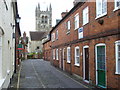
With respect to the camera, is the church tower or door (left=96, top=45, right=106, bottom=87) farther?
the church tower

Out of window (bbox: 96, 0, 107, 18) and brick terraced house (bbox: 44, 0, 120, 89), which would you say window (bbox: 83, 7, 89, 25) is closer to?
brick terraced house (bbox: 44, 0, 120, 89)

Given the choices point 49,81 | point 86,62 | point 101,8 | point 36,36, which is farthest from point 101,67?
point 36,36

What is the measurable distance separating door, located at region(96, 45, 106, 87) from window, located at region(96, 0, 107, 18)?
1.86 m

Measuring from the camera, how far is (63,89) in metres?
10.6

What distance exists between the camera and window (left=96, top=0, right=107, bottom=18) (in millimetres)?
9953

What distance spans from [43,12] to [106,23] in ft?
306

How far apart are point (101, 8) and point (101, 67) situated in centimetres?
329

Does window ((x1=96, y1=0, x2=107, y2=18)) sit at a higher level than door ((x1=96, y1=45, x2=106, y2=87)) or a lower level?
higher

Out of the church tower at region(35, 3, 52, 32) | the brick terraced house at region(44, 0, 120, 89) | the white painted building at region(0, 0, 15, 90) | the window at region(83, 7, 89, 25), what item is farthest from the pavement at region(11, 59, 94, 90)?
the church tower at region(35, 3, 52, 32)

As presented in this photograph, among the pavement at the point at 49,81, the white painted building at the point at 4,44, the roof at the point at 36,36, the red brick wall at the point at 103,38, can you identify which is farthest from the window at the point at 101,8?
the roof at the point at 36,36

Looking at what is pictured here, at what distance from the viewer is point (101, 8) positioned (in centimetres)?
1032

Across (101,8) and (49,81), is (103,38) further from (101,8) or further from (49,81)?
(49,81)

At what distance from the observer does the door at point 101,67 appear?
10066 mm

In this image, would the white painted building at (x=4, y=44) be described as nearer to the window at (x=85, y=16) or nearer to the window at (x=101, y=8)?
the window at (x=101, y=8)
